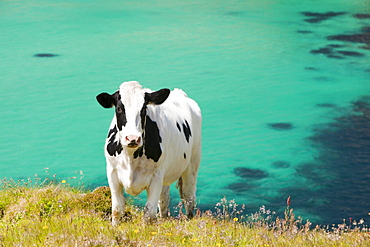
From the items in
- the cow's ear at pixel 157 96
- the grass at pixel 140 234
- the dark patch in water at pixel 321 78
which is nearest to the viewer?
the grass at pixel 140 234

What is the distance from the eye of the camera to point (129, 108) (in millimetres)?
6254

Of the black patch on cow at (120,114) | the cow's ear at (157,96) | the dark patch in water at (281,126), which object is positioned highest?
the cow's ear at (157,96)

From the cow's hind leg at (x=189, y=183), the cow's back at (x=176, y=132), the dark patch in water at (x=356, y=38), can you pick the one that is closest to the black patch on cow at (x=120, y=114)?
the cow's back at (x=176, y=132)

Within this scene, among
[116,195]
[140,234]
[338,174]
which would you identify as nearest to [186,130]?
[116,195]

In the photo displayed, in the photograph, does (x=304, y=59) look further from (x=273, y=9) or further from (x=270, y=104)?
(x=273, y=9)

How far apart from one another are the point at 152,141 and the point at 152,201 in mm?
656

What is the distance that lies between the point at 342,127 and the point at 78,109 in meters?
8.44

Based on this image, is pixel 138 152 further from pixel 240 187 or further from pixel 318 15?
pixel 318 15

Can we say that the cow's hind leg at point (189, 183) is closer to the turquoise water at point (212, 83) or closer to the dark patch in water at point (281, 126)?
the turquoise water at point (212, 83)

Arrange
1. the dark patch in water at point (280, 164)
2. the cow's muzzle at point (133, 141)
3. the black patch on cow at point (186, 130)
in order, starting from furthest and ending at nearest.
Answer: the dark patch in water at point (280, 164)
the black patch on cow at point (186, 130)
the cow's muzzle at point (133, 141)

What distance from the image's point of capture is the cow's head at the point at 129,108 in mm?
6100

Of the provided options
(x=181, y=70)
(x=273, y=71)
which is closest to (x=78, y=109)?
(x=181, y=70)

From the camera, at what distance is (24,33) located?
88.9 feet

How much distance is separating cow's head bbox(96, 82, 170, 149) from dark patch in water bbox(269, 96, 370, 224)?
7.76 metres
